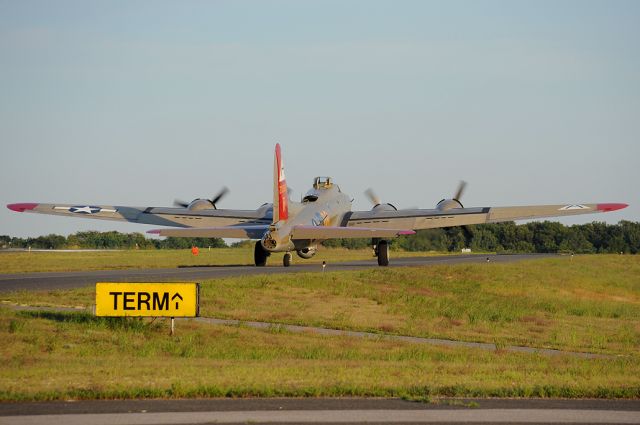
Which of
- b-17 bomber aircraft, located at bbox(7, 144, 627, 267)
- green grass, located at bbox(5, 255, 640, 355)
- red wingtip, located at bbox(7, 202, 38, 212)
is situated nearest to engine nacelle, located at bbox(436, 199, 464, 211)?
b-17 bomber aircraft, located at bbox(7, 144, 627, 267)

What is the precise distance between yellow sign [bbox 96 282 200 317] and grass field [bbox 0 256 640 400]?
696mm

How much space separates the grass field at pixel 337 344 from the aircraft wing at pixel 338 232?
7.67ft

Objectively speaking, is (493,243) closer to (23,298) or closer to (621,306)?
(621,306)

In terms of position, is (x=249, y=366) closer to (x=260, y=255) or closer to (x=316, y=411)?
(x=316, y=411)

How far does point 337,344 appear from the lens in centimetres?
3070

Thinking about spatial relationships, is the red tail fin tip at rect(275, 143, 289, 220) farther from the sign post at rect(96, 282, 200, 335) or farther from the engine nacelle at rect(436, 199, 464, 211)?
the sign post at rect(96, 282, 200, 335)

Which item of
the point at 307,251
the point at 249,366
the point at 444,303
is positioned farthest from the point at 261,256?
the point at 249,366

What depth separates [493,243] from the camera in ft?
445

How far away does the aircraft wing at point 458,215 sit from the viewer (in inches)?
2544

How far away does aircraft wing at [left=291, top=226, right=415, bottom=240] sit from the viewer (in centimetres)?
5316

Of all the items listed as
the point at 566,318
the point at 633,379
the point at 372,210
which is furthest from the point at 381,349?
the point at 372,210

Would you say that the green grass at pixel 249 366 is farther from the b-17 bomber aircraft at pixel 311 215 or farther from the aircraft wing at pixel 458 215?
the aircraft wing at pixel 458 215

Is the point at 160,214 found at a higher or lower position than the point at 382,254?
higher

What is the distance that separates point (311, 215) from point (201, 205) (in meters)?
10.7
